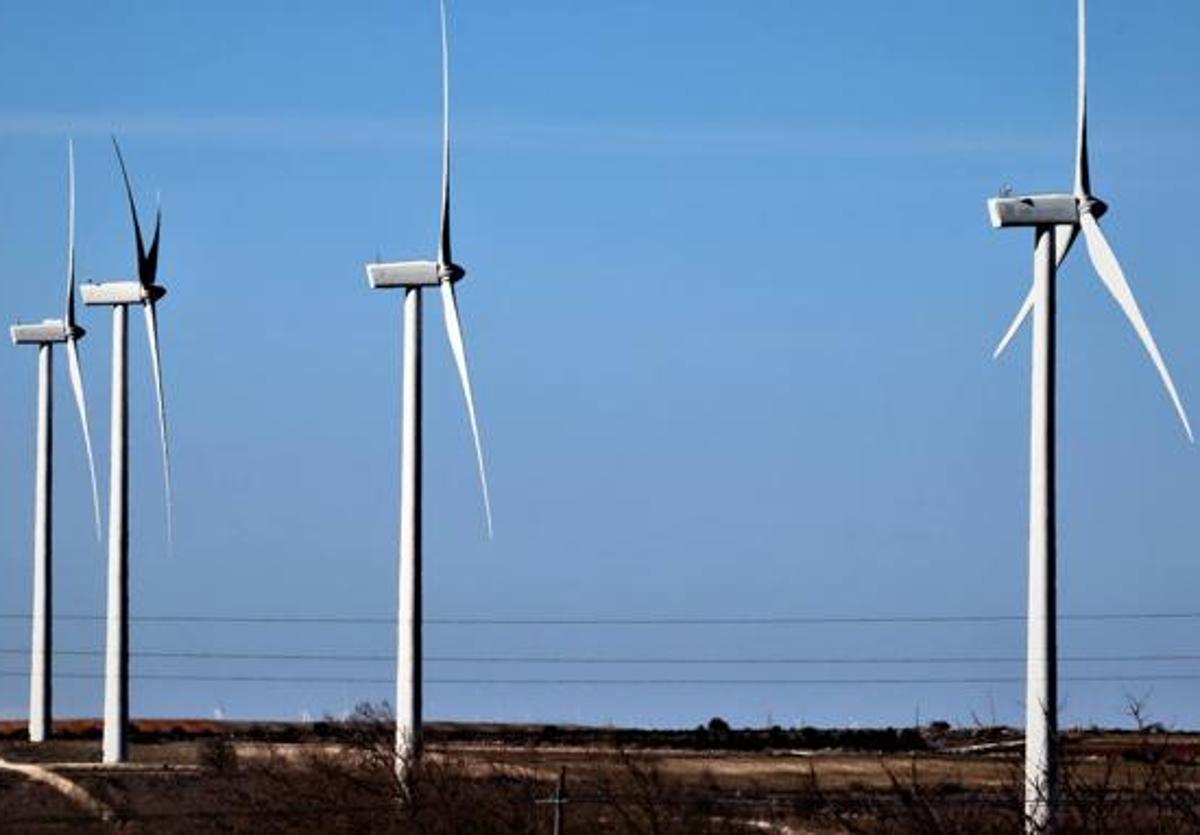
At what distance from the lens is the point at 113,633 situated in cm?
7288

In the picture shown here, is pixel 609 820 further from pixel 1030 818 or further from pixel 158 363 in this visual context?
pixel 158 363

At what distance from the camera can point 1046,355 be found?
5047 centimetres

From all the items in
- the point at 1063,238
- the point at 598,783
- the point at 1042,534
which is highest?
the point at 1063,238

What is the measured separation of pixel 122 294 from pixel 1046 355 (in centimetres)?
3089

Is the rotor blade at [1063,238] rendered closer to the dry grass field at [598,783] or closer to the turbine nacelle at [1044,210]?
the turbine nacelle at [1044,210]

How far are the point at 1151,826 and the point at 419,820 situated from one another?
12060mm

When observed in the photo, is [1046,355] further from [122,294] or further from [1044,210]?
[122,294]

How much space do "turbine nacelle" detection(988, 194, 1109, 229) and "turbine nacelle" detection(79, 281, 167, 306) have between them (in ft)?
89.7

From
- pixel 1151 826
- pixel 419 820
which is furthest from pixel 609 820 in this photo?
pixel 1151 826

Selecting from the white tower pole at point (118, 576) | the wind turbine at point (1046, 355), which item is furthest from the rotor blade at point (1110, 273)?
the white tower pole at point (118, 576)

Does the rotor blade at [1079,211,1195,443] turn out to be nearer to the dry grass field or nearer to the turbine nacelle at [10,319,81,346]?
the dry grass field

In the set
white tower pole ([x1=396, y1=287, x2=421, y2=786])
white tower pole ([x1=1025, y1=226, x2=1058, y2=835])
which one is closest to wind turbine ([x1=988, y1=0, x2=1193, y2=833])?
white tower pole ([x1=1025, y1=226, x2=1058, y2=835])

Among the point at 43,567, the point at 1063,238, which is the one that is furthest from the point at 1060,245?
the point at 43,567

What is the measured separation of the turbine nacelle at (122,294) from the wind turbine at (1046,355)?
2667cm
